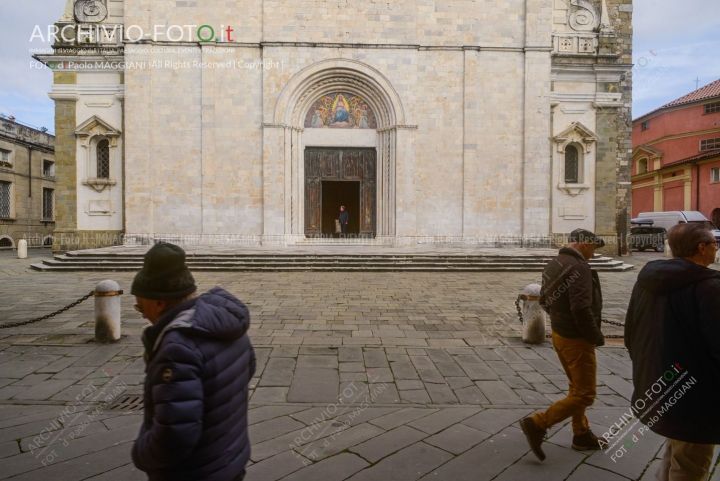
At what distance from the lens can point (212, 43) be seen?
62.4 ft

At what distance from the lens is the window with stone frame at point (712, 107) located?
105 ft

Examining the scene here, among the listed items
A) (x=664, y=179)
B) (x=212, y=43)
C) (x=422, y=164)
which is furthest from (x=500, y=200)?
(x=664, y=179)

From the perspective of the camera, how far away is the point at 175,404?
5.69 ft

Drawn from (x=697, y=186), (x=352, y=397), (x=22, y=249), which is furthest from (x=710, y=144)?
(x=22, y=249)

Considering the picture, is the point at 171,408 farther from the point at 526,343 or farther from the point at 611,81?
the point at 611,81

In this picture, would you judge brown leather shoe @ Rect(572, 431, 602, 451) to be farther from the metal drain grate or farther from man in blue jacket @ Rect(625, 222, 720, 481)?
the metal drain grate

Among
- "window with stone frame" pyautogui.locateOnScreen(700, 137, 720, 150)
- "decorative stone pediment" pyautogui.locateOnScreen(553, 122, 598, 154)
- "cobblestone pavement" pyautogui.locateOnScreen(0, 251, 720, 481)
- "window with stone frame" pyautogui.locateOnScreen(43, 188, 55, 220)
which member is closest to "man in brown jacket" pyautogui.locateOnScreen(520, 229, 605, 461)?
"cobblestone pavement" pyautogui.locateOnScreen(0, 251, 720, 481)

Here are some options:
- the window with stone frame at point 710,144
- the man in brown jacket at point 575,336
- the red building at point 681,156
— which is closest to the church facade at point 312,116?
the red building at point 681,156

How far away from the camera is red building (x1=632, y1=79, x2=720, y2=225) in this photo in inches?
1191

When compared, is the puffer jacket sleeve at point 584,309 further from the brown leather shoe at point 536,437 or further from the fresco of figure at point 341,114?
the fresco of figure at point 341,114

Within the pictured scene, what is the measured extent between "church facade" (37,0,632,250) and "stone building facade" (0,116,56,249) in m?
10.9

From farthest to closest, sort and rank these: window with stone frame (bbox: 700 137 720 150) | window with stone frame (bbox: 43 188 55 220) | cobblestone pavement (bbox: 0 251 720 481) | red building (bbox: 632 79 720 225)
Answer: window with stone frame (bbox: 700 137 720 150) < window with stone frame (bbox: 43 188 55 220) < red building (bbox: 632 79 720 225) < cobblestone pavement (bbox: 0 251 720 481)

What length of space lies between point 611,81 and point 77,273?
21309mm

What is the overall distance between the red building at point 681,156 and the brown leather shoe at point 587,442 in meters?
32.8
